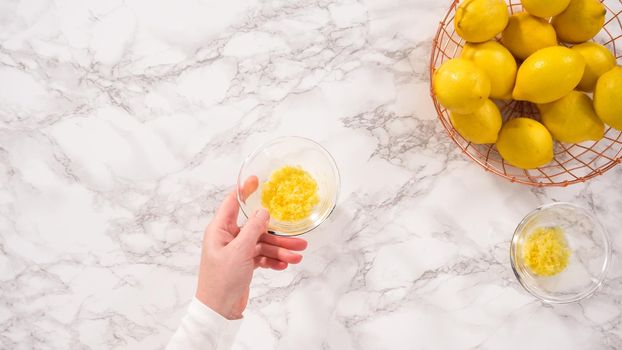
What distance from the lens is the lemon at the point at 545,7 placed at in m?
0.87

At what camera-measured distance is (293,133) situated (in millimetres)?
1092

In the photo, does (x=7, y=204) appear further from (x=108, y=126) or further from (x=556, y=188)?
(x=556, y=188)

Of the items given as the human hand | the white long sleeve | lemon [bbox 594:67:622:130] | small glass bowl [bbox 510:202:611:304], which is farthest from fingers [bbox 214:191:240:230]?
lemon [bbox 594:67:622:130]

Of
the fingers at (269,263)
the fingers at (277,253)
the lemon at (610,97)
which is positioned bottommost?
the fingers at (269,263)

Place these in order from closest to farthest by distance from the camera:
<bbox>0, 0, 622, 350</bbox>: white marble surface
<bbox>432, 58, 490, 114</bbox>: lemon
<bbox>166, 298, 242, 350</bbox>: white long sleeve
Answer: <bbox>432, 58, 490, 114</bbox>: lemon
<bbox>166, 298, 242, 350</bbox>: white long sleeve
<bbox>0, 0, 622, 350</bbox>: white marble surface

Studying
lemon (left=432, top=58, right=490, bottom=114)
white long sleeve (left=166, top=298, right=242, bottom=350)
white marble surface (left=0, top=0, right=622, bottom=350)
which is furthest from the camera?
white marble surface (left=0, top=0, right=622, bottom=350)

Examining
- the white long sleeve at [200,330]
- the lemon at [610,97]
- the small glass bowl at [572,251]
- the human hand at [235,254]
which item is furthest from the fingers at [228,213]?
the lemon at [610,97]

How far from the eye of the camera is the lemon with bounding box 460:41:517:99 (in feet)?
2.98

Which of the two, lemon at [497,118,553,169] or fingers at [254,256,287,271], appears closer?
lemon at [497,118,553,169]

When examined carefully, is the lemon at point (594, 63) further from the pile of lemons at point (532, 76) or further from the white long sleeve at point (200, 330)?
the white long sleeve at point (200, 330)

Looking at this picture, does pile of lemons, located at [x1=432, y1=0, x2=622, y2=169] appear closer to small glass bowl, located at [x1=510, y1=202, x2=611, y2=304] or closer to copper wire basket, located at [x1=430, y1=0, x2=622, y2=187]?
copper wire basket, located at [x1=430, y1=0, x2=622, y2=187]

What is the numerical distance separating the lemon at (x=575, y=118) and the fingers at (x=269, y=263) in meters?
0.56

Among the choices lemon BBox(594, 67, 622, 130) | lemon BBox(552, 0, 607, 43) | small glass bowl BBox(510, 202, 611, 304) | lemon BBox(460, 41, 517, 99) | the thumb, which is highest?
lemon BBox(552, 0, 607, 43)

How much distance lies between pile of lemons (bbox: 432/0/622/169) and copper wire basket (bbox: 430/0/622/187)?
0.27 ft
